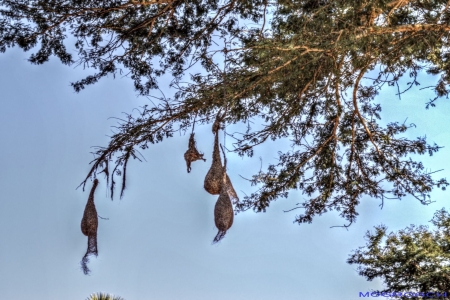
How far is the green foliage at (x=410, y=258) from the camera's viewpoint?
653 centimetres

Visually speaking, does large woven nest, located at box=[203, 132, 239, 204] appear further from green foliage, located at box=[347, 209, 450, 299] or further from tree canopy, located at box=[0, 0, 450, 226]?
green foliage, located at box=[347, 209, 450, 299]

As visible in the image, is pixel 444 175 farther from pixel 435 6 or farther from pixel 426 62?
pixel 435 6

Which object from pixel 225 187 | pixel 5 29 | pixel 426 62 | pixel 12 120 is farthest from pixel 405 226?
pixel 12 120

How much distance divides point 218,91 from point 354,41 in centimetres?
144

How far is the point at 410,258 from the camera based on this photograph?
22.2 ft

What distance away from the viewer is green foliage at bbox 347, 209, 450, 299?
6531 millimetres

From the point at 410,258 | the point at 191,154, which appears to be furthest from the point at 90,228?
the point at 410,258

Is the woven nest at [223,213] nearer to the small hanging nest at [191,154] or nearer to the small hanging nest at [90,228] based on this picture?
the small hanging nest at [191,154]

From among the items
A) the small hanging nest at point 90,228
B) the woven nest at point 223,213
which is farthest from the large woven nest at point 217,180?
the small hanging nest at point 90,228

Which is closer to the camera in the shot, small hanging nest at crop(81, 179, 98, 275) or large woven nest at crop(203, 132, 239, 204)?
large woven nest at crop(203, 132, 239, 204)

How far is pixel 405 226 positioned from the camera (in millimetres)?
7266

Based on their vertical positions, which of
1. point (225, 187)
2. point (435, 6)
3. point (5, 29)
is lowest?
point (225, 187)

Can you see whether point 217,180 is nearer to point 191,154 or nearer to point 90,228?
point 191,154

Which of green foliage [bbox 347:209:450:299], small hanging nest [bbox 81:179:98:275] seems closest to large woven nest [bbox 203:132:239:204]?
small hanging nest [bbox 81:179:98:275]
